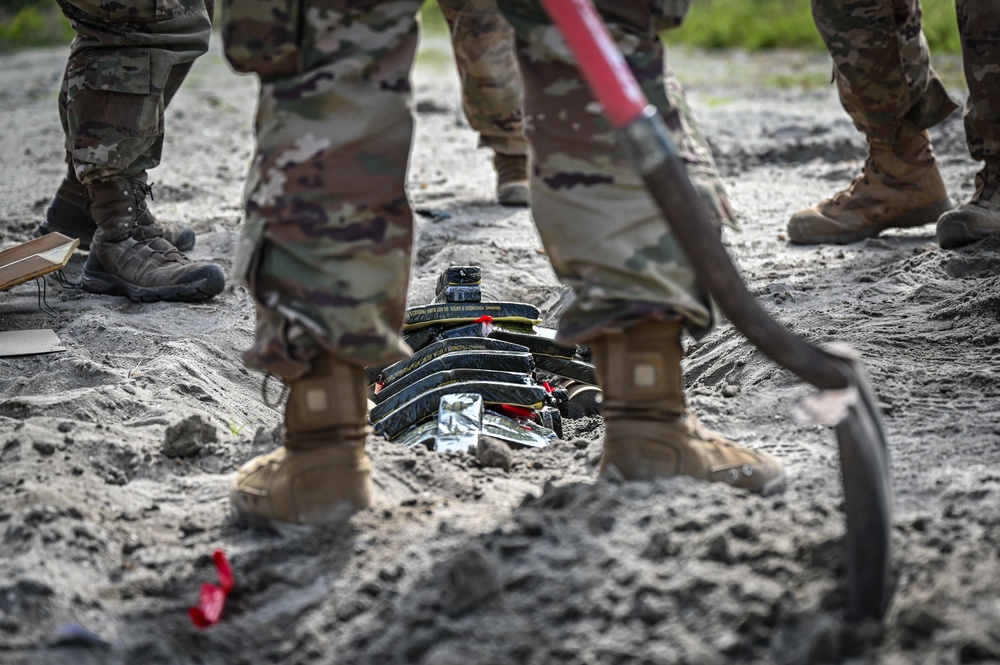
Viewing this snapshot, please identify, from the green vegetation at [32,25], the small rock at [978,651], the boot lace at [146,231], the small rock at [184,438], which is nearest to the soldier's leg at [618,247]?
the small rock at [978,651]

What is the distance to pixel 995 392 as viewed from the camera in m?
2.55

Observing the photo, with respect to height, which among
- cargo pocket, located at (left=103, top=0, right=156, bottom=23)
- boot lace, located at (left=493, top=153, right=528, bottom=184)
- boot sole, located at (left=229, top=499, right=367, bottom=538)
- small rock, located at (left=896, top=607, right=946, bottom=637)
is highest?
cargo pocket, located at (left=103, top=0, right=156, bottom=23)

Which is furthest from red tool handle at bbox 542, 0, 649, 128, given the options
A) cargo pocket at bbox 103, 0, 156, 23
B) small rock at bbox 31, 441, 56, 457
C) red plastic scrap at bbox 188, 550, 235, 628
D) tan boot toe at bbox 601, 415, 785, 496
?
cargo pocket at bbox 103, 0, 156, 23

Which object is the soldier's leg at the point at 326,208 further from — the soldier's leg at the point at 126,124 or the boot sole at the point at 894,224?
the boot sole at the point at 894,224

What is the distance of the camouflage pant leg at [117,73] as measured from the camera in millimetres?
3500

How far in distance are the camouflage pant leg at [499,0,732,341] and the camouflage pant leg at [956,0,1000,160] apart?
95.0 inches

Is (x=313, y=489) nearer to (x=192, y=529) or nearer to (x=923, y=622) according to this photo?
(x=192, y=529)

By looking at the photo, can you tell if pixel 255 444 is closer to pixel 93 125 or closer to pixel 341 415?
pixel 341 415

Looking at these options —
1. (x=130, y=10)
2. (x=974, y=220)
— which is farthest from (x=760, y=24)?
(x=130, y=10)

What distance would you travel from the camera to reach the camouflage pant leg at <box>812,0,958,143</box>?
397 cm

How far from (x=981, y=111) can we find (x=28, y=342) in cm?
340

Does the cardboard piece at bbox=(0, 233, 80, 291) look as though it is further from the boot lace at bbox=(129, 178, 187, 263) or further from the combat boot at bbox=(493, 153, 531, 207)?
the combat boot at bbox=(493, 153, 531, 207)

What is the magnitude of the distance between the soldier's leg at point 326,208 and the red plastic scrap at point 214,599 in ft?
0.63

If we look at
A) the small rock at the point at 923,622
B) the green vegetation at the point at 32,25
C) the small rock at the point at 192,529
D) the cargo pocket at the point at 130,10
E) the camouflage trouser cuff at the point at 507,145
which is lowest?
the small rock at the point at 192,529
